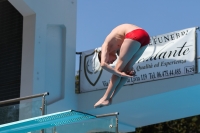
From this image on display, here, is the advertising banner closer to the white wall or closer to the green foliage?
the white wall

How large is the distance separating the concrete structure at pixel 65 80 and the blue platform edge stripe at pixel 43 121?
9.93ft

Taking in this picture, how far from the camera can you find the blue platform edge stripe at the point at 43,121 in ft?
15.5

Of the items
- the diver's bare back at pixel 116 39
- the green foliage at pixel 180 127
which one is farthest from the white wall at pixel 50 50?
the green foliage at pixel 180 127

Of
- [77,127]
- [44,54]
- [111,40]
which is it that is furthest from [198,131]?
[111,40]

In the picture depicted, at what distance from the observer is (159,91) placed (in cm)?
878

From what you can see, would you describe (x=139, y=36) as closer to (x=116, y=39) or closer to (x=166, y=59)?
(x=116, y=39)

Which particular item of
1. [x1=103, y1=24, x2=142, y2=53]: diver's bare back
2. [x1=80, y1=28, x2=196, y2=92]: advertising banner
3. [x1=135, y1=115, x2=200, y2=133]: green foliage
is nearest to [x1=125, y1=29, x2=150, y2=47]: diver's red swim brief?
[x1=103, y1=24, x2=142, y2=53]: diver's bare back

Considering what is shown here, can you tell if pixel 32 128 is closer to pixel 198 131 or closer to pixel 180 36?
pixel 180 36

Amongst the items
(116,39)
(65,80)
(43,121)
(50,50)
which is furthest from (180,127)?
(116,39)

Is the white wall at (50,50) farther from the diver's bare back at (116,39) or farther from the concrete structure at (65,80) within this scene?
the diver's bare back at (116,39)

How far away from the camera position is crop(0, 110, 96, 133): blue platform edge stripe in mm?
4715

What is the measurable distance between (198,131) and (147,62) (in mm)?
8931

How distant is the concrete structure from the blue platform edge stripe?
3028mm

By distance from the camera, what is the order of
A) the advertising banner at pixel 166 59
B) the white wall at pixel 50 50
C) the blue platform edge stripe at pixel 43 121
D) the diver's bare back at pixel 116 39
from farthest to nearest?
the advertising banner at pixel 166 59, the white wall at pixel 50 50, the blue platform edge stripe at pixel 43 121, the diver's bare back at pixel 116 39
